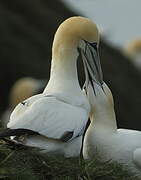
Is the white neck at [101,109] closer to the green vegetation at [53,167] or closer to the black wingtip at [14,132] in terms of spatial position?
the green vegetation at [53,167]

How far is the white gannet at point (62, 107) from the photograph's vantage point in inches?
329

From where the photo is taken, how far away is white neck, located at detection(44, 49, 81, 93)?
A: 29.5 feet

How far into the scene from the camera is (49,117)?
335 inches

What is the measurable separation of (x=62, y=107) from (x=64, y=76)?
1.77 feet

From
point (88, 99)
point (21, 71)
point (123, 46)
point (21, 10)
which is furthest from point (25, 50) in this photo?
point (88, 99)

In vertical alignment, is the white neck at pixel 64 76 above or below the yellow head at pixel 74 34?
below

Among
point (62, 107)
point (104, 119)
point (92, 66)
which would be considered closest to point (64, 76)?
point (92, 66)

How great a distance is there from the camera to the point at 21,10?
98.2 ft

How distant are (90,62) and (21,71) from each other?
16.2m

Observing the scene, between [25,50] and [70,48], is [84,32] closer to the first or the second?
[70,48]

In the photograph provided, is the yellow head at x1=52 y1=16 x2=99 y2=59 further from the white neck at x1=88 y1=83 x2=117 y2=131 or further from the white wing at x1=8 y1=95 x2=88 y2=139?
the white wing at x1=8 y1=95 x2=88 y2=139

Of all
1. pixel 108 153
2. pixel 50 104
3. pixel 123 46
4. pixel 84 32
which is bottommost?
pixel 123 46

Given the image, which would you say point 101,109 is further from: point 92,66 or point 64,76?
point 64,76

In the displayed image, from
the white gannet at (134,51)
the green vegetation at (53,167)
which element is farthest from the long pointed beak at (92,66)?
the white gannet at (134,51)
